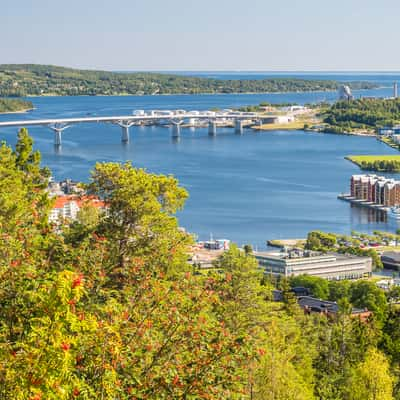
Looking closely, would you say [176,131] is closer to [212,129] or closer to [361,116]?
[212,129]

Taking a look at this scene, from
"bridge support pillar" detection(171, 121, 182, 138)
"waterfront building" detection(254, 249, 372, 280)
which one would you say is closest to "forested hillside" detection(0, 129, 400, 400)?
"waterfront building" detection(254, 249, 372, 280)

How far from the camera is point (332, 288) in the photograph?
1364 centimetres

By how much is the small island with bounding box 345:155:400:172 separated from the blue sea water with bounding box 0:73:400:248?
437 mm

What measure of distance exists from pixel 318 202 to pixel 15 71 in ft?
239

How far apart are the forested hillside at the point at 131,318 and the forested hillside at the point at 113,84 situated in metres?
76.8

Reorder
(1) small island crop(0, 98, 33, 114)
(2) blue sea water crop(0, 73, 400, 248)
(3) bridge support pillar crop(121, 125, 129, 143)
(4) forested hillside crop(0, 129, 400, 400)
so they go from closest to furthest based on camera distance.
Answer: (4) forested hillside crop(0, 129, 400, 400)
(2) blue sea water crop(0, 73, 400, 248)
(3) bridge support pillar crop(121, 125, 129, 143)
(1) small island crop(0, 98, 33, 114)

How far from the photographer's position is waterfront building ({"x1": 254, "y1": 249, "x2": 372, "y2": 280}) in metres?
15.3

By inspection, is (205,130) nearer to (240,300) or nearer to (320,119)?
(320,119)

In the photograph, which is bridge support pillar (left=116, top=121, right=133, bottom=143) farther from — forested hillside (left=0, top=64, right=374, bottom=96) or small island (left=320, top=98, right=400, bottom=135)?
forested hillside (left=0, top=64, right=374, bottom=96)

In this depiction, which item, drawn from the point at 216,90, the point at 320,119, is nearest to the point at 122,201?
the point at 320,119

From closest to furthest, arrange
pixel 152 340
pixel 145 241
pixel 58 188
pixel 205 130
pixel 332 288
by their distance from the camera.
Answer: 1. pixel 152 340
2. pixel 145 241
3. pixel 332 288
4. pixel 58 188
5. pixel 205 130

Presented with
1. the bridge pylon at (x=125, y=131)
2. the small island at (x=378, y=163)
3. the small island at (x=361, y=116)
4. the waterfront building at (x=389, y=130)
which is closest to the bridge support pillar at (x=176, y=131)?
the bridge pylon at (x=125, y=131)

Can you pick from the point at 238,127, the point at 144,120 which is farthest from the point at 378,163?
the point at 238,127

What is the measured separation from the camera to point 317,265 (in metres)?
15.6
